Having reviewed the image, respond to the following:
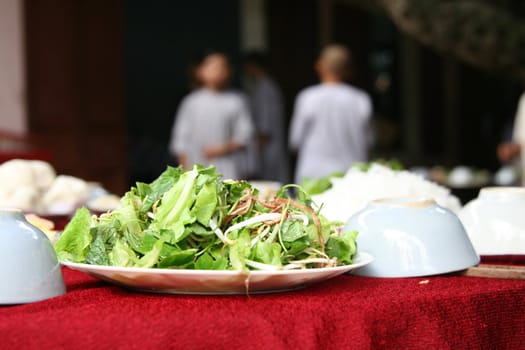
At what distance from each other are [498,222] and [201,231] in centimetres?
70

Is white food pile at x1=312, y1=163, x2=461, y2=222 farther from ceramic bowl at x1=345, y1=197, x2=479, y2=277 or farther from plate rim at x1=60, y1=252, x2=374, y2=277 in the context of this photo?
plate rim at x1=60, y1=252, x2=374, y2=277

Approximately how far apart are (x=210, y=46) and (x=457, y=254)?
8.37m

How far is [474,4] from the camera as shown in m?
5.98

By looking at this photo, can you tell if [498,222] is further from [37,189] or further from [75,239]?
[37,189]

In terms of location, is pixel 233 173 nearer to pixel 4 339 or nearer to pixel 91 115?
pixel 91 115

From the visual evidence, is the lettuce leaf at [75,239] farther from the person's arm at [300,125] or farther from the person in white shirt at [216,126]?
the person in white shirt at [216,126]

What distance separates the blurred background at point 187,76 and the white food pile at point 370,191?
461 cm

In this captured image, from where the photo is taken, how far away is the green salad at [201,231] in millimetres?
1174

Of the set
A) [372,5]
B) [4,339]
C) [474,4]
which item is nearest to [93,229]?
[4,339]

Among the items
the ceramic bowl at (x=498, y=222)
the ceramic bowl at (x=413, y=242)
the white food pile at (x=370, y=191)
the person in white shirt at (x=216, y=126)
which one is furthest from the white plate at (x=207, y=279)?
the person in white shirt at (x=216, y=126)

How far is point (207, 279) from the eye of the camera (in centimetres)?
113

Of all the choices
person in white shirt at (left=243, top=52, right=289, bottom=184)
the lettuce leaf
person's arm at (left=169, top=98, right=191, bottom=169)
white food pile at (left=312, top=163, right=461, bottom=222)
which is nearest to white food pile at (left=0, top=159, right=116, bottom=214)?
white food pile at (left=312, top=163, right=461, bottom=222)

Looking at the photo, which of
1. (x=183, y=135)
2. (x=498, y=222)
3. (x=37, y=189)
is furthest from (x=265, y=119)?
(x=498, y=222)

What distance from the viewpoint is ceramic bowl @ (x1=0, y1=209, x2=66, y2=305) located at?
3.74 feet
